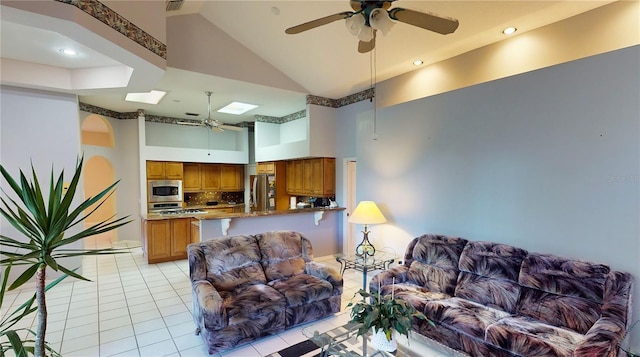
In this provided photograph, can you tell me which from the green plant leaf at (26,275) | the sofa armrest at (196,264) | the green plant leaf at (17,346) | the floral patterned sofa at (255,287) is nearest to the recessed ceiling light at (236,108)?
the floral patterned sofa at (255,287)

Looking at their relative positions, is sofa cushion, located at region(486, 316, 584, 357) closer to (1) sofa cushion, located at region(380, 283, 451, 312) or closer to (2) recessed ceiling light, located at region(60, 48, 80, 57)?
(1) sofa cushion, located at region(380, 283, 451, 312)

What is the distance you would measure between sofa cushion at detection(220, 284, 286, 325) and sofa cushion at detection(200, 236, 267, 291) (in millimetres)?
129

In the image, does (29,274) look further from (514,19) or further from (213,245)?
(514,19)

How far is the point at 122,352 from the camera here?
281cm

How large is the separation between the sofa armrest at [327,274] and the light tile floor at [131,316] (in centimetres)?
35

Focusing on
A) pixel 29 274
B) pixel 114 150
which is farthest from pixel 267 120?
pixel 29 274

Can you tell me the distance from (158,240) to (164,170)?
2265mm

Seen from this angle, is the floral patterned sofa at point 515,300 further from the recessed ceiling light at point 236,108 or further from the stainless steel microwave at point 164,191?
the stainless steel microwave at point 164,191

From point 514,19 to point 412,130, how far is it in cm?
169

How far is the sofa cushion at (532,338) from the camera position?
7.14 feet

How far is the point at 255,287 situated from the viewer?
3.30 meters

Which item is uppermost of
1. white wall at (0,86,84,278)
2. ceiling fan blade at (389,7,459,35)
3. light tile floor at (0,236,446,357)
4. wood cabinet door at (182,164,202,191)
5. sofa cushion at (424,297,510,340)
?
ceiling fan blade at (389,7,459,35)

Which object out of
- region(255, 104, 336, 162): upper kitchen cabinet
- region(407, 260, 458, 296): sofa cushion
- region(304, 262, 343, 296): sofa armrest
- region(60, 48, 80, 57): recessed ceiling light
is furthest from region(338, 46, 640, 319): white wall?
region(60, 48, 80, 57): recessed ceiling light

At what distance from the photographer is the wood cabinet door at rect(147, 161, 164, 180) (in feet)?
23.2
